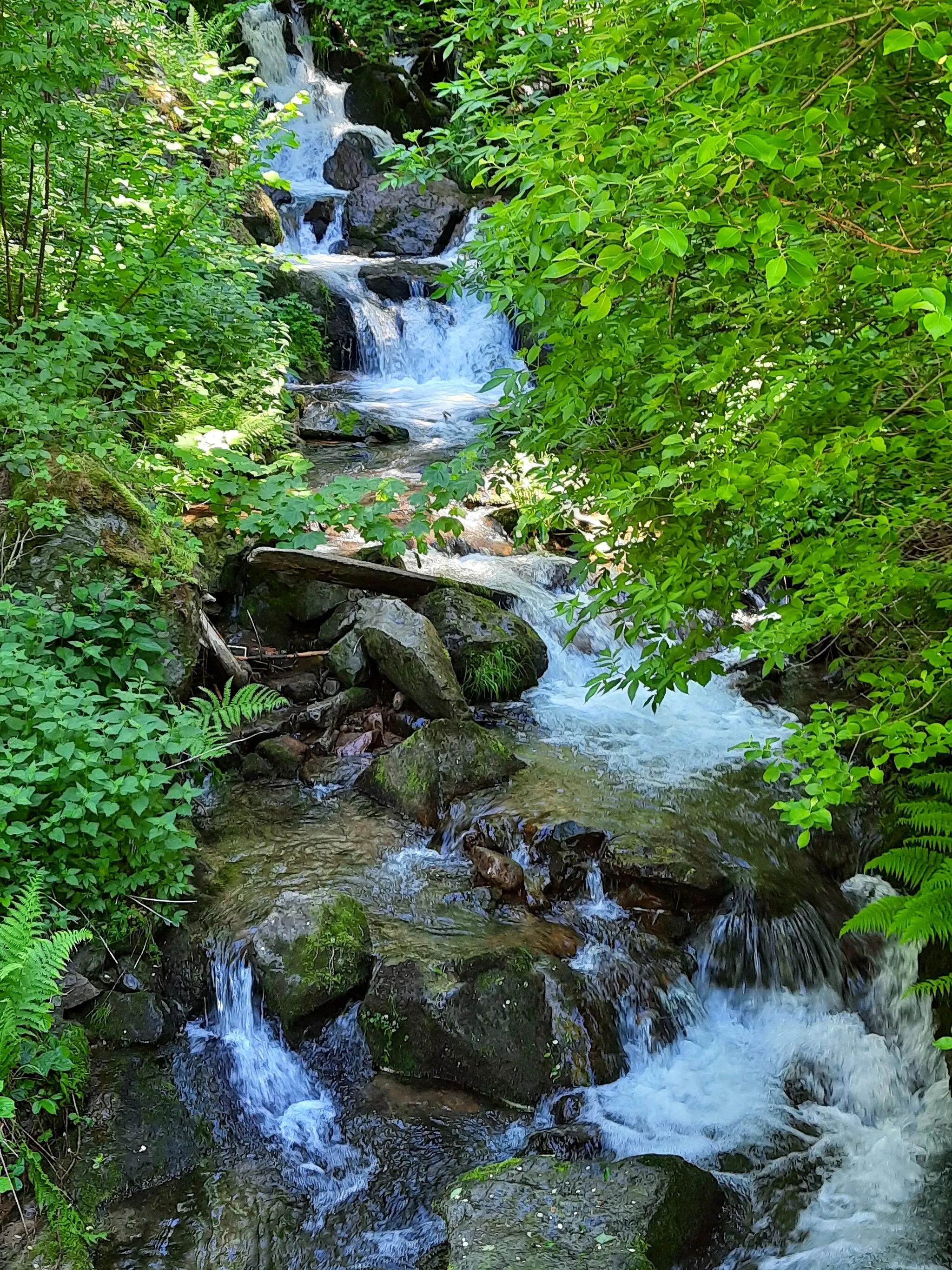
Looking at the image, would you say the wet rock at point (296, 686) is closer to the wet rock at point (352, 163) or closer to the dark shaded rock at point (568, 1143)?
the dark shaded rock at point (568, 1143)

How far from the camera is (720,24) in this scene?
205 centimetres

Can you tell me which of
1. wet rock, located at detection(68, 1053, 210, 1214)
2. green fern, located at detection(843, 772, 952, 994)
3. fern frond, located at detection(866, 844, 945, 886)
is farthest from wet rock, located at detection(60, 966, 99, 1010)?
fern frond, located at detection(866, 844, 945, 886)

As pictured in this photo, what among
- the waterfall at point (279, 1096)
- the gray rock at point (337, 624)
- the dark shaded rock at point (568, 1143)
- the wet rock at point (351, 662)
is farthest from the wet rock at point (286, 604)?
the dark shaded rock at point (568, 1143)

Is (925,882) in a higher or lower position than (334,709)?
lower

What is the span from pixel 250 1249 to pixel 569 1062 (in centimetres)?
159

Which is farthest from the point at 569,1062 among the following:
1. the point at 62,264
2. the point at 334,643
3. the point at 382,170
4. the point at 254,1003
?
the point at 382,170

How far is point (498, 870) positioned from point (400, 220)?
607 inches

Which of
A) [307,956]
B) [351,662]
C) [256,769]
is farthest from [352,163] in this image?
[307,956]

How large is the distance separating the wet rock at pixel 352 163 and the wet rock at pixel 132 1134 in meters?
18.4

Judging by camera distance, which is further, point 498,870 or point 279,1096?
point 498,870

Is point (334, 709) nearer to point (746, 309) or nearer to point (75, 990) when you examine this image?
point (75, 990)

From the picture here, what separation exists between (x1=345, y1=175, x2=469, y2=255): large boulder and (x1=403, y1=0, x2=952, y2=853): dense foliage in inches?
559

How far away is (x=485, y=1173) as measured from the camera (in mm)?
3561

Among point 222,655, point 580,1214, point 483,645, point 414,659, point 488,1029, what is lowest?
point 580,1214
